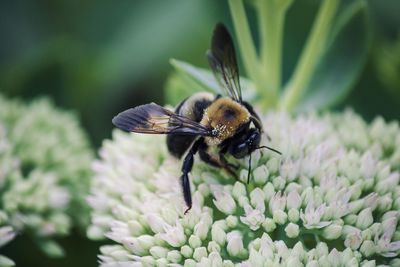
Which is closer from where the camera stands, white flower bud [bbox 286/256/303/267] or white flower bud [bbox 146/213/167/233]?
white flower bud [bbox 286/256/303/267]

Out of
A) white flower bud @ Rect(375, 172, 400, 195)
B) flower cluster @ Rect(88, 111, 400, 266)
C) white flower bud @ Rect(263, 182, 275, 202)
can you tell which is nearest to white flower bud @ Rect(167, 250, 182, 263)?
flower cluster @ Rect(88, 111, 400, 266)

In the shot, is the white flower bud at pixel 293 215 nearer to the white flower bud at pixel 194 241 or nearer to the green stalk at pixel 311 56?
the white flower bud at pixel 194 241

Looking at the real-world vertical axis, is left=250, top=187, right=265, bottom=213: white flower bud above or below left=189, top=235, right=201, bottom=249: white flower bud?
above

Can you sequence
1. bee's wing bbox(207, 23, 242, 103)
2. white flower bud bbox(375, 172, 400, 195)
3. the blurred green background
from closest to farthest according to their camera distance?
1. white flower bud bbox(375, 172, 400, 195)
2. bee's wing bbox(207, 23, 242, 103)
3. the blurred green background

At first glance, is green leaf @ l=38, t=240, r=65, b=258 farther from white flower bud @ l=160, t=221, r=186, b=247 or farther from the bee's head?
the bee's head

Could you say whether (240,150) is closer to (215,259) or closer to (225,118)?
(225,118)

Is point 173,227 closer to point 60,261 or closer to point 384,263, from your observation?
point 384,263

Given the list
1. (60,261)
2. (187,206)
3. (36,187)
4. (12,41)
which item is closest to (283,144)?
(187,206)

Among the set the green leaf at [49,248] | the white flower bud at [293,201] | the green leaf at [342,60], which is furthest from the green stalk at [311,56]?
the green leaf at [49,248]

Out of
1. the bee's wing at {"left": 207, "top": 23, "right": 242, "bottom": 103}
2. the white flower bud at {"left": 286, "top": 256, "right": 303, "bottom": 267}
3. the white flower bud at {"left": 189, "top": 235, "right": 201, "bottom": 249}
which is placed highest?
the bee's wing at {"left": 207, "top": 23, "right": 242, "bottom": 103}
